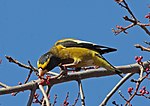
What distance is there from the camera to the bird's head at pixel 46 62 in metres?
4.01

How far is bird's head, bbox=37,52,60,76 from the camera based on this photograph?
401 centimetres

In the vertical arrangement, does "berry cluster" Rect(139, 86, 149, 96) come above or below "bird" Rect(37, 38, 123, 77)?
below

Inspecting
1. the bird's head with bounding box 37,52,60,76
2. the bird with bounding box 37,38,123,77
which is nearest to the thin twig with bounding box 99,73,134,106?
the bird with bounding box 37,38,123,77

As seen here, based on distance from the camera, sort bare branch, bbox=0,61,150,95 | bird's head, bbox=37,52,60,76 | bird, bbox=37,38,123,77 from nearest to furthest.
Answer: bare branch, bbox=0,61,150,95 → bird's head, bbox=37,52,60,76 → bird, bbox=37,38,123,77

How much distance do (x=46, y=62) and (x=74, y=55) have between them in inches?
19.8

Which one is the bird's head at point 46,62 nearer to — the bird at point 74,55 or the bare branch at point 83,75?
the bird at point 74,55

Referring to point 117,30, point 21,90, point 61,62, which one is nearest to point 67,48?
point 61,62

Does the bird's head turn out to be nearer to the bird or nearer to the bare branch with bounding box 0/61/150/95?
the bird

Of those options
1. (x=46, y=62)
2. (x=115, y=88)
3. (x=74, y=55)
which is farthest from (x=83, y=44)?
(x=115, y=88)

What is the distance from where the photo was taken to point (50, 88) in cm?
359

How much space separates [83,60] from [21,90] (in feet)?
4.33

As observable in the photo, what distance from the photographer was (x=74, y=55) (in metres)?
4.57

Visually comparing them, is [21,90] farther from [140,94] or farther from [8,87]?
[140,94]

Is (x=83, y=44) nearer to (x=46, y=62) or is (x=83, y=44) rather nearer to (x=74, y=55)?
(x=74, y=55)
